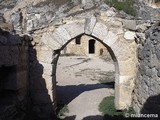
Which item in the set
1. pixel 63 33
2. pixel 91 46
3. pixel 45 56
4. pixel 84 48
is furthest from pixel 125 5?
pixel 45 56

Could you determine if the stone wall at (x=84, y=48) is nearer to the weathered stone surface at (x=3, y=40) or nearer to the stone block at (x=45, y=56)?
the stone block at (x=45, y=56)

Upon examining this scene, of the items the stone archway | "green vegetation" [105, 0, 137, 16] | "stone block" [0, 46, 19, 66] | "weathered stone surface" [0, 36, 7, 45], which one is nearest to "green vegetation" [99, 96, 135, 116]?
the stone archway

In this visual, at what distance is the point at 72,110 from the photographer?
7648 mm

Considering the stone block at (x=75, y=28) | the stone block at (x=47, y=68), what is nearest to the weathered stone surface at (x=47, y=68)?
the stone block at (x=47, y=68)

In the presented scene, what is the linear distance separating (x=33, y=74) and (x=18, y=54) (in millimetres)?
1035

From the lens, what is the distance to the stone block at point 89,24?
23.1 ft

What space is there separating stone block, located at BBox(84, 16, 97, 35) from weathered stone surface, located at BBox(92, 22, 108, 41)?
0.09m

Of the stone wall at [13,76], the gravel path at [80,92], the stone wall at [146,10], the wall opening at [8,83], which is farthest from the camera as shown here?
the stone wall at [146,10]

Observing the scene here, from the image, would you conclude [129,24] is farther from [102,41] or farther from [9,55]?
[9,55]

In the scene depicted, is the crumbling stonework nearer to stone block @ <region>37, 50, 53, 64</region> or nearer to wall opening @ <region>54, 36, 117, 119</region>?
stone block @ <region>37, 50, 53, 64</region>

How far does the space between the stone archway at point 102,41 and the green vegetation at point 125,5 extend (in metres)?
12.3

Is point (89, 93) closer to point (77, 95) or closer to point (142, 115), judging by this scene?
point (77, 95)

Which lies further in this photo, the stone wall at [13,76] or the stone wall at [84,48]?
the stone wall at [84,48]

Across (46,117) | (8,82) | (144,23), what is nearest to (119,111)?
(46,117)
